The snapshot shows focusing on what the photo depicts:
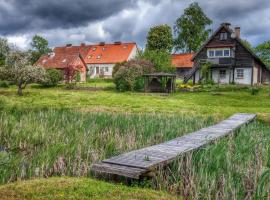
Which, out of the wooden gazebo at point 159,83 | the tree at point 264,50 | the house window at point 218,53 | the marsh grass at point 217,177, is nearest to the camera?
the marsh grass at point 217,177

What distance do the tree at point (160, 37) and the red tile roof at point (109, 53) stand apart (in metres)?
3.16

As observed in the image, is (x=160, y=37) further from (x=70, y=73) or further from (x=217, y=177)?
(x=217, y=177)

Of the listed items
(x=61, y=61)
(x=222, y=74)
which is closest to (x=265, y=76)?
(x=222, y=74)

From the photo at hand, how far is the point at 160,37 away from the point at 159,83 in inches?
1211

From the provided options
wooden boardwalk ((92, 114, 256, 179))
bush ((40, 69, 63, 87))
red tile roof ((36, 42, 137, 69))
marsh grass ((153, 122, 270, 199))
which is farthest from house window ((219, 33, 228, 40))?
marsh grass ((153, 122, 270, 199))

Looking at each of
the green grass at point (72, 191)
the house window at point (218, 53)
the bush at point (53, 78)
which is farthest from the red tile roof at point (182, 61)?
the green grass at point (72, 191)

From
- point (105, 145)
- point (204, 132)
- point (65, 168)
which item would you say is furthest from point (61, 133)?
point (204, 132)

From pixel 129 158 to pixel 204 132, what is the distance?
4020 millimetres

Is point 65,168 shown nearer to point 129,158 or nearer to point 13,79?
point 129,158

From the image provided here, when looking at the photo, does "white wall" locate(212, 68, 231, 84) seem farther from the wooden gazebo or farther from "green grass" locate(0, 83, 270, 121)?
the wooden gazebo

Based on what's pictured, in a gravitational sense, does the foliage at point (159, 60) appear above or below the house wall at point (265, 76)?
above

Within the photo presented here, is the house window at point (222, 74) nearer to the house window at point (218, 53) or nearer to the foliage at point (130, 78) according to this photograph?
the house window at point (218, 53)

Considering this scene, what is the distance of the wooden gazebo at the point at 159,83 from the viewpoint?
3379 centimetres

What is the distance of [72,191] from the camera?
17.4 feet
